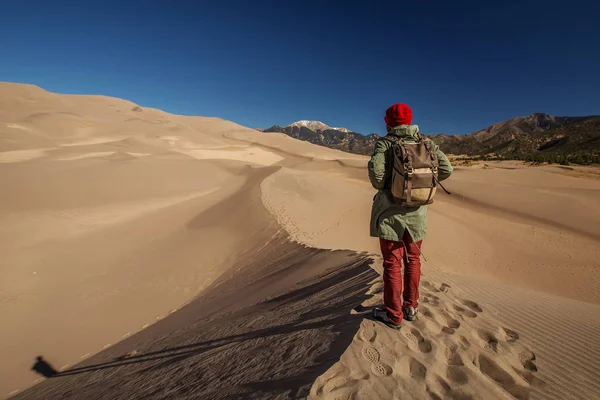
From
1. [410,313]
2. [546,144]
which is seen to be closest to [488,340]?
[410,313]

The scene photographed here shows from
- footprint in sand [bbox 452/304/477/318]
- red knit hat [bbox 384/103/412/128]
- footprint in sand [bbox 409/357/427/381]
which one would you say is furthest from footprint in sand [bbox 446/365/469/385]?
red knit hat [bbox 384/103/412/128]

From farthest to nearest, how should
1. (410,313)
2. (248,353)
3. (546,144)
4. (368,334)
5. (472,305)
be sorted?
1. (546,144)
2. (472,305)
3. (248,353)
4. (410,313)
5. (368,334)

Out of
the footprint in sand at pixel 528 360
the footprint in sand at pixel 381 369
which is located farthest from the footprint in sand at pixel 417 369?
the footprint in sand at pixel 528 360

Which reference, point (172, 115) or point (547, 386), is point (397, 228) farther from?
point (172, 115)

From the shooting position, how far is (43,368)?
5.56 meters

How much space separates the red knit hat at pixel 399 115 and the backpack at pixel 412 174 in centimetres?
24

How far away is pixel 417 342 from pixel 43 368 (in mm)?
6816

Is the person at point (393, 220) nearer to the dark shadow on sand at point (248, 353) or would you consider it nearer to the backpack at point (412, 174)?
the backpack at point (412, 174)

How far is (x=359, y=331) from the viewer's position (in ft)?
8.79

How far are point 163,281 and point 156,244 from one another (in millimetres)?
2718

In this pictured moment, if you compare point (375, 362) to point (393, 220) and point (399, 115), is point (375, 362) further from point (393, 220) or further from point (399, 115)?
point (399, 115)

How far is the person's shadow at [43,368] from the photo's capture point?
541 cm

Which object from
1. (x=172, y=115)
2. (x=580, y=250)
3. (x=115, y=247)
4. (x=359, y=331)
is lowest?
(x=580, y=250)

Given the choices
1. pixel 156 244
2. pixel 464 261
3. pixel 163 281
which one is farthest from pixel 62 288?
pixel 464 261
